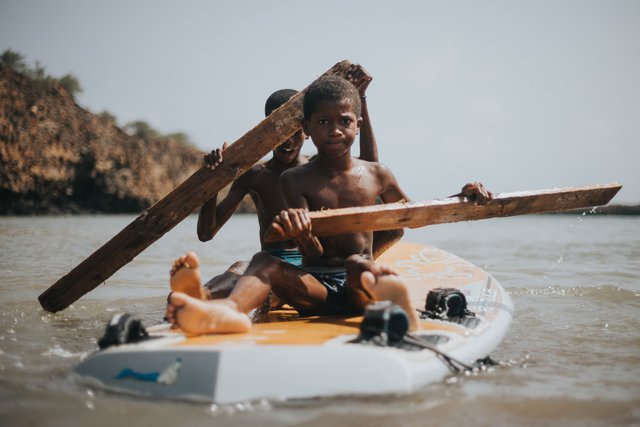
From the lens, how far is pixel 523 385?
2.41 meters

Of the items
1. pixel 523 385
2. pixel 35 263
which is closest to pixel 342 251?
pixel 523 385

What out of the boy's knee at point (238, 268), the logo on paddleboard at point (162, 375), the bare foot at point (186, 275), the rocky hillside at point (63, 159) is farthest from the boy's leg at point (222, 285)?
the rocky hillside at point (63, 159)

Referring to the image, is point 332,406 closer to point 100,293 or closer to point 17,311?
point 17,311

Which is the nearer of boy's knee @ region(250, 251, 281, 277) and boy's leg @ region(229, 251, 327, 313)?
boy's leg @ region(229, 251, 327, 313)

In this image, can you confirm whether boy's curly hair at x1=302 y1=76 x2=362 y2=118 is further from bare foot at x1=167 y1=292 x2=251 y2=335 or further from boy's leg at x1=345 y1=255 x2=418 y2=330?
bare foot at x1=167 y1=292 x2=251 y2=335

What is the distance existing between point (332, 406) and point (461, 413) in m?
0.45

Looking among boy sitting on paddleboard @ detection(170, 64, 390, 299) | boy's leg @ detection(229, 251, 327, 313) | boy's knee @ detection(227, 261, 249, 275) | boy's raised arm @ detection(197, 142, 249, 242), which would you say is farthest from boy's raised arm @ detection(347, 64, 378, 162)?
boy's leg @ detection(229, 251, 327, 313)

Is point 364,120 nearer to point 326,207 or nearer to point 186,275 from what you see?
point 326,207

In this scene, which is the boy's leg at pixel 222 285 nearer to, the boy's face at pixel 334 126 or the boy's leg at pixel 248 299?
the boy's leg at pixel 248 299

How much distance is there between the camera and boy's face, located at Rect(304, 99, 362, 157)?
117 inches

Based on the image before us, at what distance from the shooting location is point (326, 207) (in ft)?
9.96

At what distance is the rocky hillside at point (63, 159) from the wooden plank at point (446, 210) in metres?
23.3

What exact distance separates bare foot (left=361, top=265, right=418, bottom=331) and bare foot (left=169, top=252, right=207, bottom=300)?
2.38 ft

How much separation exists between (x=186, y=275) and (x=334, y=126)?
42.7 inches
